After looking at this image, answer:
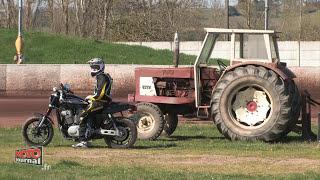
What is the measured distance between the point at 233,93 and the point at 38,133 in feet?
13.2

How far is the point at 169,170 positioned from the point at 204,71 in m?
5.54

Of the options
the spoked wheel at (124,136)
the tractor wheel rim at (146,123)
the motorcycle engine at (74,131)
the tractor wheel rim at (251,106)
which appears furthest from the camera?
the tractor wheel rim at (146,123)

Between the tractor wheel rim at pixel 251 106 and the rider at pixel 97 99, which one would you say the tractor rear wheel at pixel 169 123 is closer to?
the tractor wheel rim at pixel 251 106

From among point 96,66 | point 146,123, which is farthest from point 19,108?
point 96,66

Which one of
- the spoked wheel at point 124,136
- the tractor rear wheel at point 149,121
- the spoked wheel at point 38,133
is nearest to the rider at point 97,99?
the spoked wheel at point 124,136

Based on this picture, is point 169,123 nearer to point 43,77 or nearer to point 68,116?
point 68,116

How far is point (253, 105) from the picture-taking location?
636 inches

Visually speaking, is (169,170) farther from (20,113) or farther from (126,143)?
(20,113)

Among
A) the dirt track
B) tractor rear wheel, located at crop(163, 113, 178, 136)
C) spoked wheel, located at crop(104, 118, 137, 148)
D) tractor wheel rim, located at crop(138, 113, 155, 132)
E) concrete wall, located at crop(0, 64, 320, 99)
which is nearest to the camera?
spoked wheel, located at crop(104, 118, 137, 148)

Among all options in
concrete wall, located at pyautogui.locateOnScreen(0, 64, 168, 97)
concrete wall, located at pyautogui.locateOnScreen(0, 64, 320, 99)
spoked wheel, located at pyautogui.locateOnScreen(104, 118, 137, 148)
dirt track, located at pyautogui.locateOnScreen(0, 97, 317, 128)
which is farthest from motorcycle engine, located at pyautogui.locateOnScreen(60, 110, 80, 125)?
concrete wall, located at pyautogui.locateOnScreen(0, 64, 168, 97)

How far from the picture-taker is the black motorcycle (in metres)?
14.9

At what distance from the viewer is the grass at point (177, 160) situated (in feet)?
36.8

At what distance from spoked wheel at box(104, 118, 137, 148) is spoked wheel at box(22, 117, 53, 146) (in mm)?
1158

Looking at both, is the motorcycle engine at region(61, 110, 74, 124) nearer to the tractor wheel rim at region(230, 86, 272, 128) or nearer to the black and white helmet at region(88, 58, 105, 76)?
the black and white helmet at region(88, 58, 105, 76)
